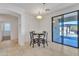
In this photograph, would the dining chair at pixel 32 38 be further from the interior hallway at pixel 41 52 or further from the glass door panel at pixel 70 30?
the glass door panel at pixel 70 30

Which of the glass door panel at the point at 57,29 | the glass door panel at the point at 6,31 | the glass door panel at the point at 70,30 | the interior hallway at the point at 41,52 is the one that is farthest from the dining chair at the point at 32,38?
the glass door panel at the point at 6,31

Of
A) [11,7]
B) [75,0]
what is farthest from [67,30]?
[75,0]

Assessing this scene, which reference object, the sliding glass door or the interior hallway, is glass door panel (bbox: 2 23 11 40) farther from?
the interior hallway

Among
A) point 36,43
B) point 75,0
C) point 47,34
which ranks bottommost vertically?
point 36,43

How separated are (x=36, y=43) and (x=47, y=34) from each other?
1116 millimetres

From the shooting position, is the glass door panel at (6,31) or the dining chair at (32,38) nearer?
the dining chair at (32,38)

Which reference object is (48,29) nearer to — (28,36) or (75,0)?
(28,36)

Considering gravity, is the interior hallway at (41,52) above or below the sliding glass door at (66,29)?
below

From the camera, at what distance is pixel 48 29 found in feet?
27.3

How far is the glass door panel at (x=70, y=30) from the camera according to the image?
5.96 metres

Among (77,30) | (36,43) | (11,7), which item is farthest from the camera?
(36,43)

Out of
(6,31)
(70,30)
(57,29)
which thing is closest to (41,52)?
(70,30)

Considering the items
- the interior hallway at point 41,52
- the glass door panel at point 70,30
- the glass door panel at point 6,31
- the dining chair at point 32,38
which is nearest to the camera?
the interior hallway at point 41,52

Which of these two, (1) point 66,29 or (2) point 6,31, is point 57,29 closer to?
(1) point 66,29
